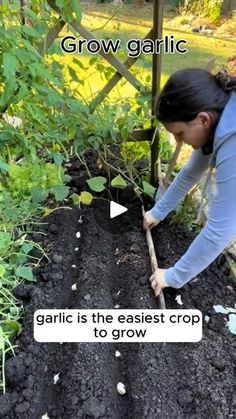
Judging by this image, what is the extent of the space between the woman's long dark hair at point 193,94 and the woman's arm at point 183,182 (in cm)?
39

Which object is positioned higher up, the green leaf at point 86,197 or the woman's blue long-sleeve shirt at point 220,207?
the woman's blue long-sleeve shirt at point 220,207

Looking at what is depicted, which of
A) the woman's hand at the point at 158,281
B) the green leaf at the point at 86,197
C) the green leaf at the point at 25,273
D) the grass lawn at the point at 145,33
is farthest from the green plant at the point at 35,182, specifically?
the grass lawn at the point at 145,33

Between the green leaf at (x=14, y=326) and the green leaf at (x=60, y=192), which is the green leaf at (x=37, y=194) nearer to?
the green leaf at (x=60, y=192)

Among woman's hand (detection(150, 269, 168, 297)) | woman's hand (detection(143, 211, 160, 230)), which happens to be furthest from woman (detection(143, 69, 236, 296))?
woman's hand (detection(143, 211, 160, 230))

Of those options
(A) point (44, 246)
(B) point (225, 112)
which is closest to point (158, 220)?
(A) point (44, 246)

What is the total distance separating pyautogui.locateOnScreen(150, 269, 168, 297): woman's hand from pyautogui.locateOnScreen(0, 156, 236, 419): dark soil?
0.05 metres

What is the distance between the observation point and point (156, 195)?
2.60 m

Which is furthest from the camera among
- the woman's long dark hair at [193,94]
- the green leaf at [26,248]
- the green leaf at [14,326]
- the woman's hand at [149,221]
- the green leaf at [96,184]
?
Answer: the green leaf at [96,184]

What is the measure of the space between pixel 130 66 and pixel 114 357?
1.42 m

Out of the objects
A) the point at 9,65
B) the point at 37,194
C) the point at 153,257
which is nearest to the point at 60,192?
the point at 37,194

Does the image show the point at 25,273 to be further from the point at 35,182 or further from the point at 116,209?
the point at 116,209

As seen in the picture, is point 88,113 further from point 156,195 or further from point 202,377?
point 202,377

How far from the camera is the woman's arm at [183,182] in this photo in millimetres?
2041

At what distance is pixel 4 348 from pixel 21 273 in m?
0.34
